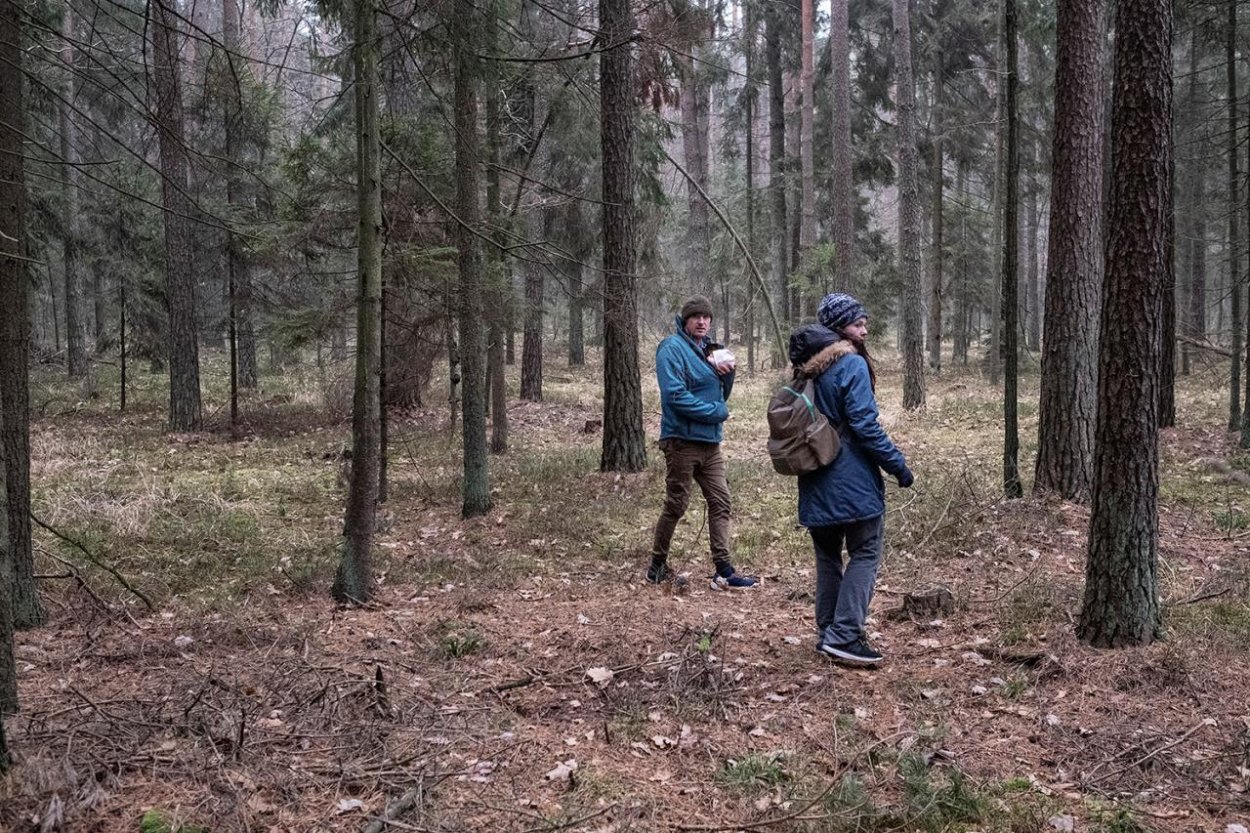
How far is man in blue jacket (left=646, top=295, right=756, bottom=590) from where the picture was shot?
20.8 ft

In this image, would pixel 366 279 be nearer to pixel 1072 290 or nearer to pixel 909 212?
pixel 1072 290

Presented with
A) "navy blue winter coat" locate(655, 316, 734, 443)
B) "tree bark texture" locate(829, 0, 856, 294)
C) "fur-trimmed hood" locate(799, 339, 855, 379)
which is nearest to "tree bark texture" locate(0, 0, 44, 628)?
"navy blue winter coat" locate(655, 316, 734, 443)

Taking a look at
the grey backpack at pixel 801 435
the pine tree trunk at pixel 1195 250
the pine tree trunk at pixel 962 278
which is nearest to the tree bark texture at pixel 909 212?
the pine tree trunk at pixel 1195 250

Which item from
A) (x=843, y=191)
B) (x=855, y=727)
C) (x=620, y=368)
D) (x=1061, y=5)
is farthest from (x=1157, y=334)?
(x=843, y=191)

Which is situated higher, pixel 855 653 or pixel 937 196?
pixel 937 196

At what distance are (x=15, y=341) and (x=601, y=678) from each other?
13.1ft

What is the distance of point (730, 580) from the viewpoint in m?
6.59

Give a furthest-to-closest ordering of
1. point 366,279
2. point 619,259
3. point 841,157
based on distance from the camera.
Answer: point 841,157, point 619,259, point 366,279

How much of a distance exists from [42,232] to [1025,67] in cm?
2387

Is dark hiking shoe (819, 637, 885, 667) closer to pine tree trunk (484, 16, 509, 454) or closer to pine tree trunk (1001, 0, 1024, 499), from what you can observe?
pine tree trunk (1001, 0, 1024, 499)

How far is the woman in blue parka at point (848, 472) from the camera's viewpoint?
469cm

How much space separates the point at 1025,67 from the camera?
2316 centimetres

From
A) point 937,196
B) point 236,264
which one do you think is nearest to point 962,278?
point 937,196

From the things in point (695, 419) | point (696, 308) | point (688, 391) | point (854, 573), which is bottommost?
point (854, 573)
